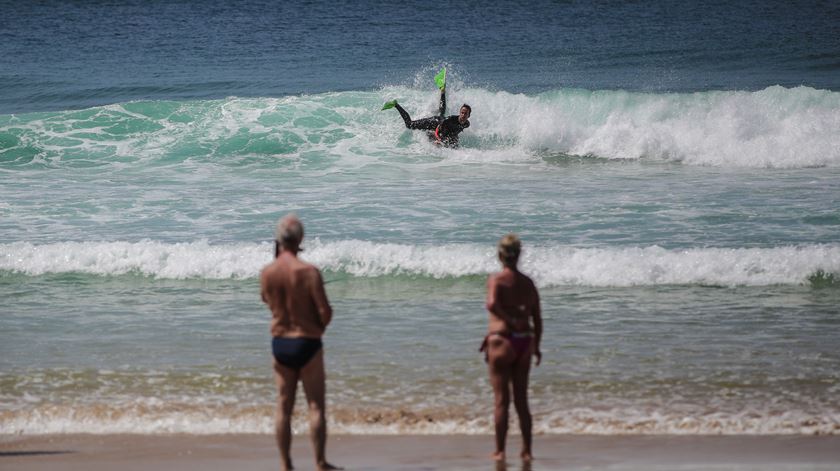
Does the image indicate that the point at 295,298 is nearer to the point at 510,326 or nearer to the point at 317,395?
the point at 317,395

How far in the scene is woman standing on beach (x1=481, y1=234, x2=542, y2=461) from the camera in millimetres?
7086

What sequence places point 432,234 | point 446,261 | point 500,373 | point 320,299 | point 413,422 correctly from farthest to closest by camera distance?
point 432,234
point 446,261
point 413,422
point 500,373
point 320,299

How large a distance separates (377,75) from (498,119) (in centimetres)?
959

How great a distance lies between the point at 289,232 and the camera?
22.3 feet

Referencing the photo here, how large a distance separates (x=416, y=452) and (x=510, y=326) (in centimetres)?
138

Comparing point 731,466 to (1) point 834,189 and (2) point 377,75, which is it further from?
(2) point 377,75

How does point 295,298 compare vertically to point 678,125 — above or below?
below

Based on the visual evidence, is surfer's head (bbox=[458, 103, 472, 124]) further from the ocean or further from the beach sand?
the beach sand

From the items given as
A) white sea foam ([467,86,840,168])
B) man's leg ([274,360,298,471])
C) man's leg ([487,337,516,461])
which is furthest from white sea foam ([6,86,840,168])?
man's leg ([274,360,298,471])

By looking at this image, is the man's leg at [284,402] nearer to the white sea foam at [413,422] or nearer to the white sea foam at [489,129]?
the white sea foam at [413,422]

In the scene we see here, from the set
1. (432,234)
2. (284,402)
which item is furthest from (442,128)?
(284,402)

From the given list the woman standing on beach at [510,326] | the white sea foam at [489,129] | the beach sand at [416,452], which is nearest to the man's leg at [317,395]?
the beach sand at [416,452]

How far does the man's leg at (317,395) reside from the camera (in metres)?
6.89

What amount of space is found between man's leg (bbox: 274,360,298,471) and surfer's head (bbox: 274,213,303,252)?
2.51 ft
